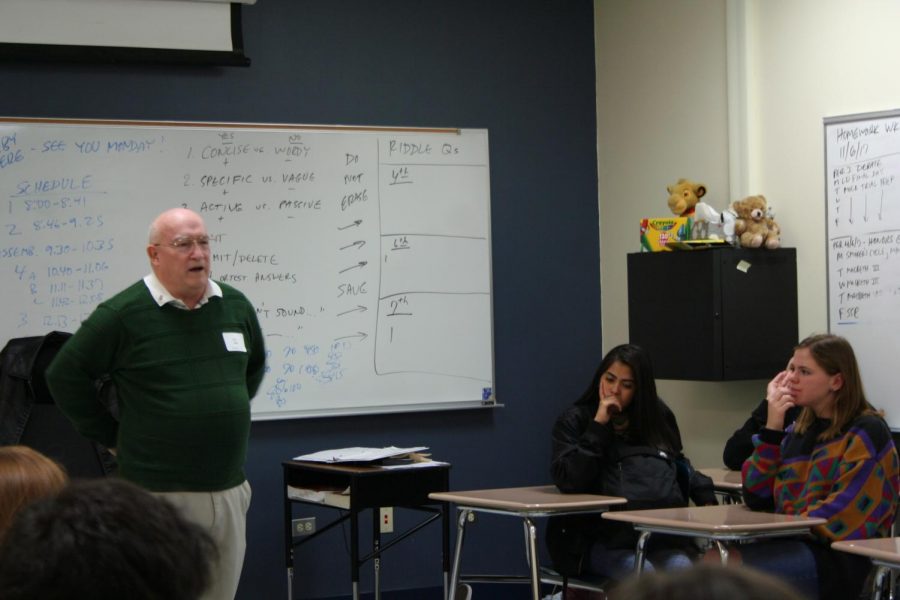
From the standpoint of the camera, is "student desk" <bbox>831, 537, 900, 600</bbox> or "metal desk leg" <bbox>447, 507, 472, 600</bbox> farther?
"metal desk leg" <bbox>447, 507, 472, 600</bbox>

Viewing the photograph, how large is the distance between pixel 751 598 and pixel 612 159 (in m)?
4.83

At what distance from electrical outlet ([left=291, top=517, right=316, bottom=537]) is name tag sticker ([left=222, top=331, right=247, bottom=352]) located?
5.84 feet

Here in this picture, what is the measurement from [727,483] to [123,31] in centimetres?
299

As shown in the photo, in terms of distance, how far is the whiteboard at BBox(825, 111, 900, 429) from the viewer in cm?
404

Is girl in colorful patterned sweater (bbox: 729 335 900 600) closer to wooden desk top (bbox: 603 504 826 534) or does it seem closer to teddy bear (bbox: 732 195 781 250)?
wooden desk top (bbox: 603 504 826 534)

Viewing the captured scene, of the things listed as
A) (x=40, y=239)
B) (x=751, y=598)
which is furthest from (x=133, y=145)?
(x=751, y=598)

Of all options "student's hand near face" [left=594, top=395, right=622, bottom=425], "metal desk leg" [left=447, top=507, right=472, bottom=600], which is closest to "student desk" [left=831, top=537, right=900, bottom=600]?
"student's hand near face" [left=594, top=395, right=622, bottom=425]

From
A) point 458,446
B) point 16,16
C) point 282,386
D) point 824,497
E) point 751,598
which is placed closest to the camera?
point 751,598

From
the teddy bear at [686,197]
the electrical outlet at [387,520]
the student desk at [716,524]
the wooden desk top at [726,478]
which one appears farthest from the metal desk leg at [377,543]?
the teddy bear at [686,197]

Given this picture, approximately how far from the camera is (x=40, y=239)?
4.64 m

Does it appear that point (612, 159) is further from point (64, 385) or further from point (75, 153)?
A: point (64, 385)

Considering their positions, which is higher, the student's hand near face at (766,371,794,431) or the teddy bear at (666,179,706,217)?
the teddy bear at (666,179,706,217)

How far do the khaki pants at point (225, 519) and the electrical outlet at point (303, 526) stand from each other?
1.64 metres

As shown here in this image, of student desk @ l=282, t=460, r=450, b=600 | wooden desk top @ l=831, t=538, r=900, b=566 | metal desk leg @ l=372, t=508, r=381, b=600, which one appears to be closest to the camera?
wooden desk top @ l=831, t=538, r=900, b=566
